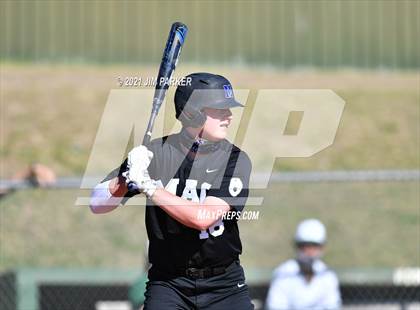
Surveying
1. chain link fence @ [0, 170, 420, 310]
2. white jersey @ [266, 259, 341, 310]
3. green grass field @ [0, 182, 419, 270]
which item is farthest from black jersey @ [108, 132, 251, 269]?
green grass field @ [0, 182, 419, 270]

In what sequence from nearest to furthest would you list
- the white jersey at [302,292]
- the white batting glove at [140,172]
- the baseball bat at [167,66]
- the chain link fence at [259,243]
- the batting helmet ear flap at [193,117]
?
the white batting glove at [140,172], the batting helmet ear flap at [193,117], the baseball bat at [167,66], the white jersey at [302,292], the chain link fence at [259,243]

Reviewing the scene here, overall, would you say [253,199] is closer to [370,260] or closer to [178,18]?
[370,260]

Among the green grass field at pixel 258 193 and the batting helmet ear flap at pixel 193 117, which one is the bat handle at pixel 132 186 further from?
the green grass field at pixel 258 193

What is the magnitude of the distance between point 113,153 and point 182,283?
6498mm

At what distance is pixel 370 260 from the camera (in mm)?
9227

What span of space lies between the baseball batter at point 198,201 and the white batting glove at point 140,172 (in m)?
0.12

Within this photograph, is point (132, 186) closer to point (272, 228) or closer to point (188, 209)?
point (188, 209)

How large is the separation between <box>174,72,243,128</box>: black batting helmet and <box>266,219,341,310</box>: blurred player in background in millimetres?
3172

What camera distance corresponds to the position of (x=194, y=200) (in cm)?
452

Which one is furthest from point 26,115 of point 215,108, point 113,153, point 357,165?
point 215,108

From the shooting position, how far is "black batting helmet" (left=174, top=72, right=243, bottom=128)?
458 centimetres

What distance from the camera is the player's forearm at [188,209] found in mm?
4305

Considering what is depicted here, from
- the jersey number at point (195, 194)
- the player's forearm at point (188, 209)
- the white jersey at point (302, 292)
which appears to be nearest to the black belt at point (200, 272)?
the jersey number at point (195, 194)

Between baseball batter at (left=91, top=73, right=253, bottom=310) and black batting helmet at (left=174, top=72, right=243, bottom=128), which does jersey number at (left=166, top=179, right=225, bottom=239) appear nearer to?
baseball batter at (left=91, top=73, right=253, bottom=310)
